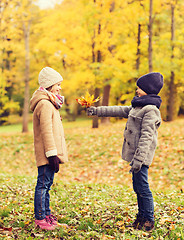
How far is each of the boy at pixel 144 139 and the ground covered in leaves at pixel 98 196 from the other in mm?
319

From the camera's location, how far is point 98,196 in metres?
5.68

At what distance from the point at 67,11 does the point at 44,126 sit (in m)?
15.9

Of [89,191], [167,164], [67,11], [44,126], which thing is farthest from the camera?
[67,11]

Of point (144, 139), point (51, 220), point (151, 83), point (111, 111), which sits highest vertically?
point (151, 83)

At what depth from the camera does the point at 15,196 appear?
5543 mm

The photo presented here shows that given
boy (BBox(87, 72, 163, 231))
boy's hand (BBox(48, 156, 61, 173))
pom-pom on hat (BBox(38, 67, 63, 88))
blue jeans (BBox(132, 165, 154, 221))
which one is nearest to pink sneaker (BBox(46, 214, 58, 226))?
boy's hand (BBox(48, 156, 61, 173))

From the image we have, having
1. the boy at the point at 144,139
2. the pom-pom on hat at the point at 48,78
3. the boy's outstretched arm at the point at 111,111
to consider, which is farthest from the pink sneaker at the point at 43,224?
the pom-pom on hat at the point at 48,78

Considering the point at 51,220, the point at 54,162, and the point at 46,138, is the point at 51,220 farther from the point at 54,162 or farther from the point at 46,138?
the point at 46,138

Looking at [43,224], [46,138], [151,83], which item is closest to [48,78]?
[46,138]

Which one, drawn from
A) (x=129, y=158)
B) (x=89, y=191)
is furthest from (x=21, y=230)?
(x=89, y=191)

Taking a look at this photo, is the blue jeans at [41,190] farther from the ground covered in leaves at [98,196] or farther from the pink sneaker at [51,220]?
the ground covered in leaves at [98,196]

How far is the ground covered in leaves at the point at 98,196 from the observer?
3.84 m

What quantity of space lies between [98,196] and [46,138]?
2.51 meters

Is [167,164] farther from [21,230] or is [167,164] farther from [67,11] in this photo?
[67,11]
